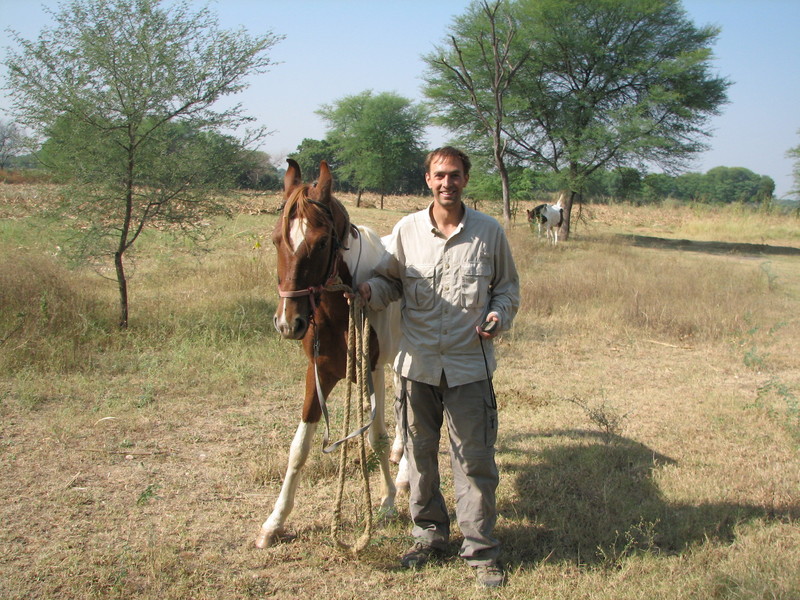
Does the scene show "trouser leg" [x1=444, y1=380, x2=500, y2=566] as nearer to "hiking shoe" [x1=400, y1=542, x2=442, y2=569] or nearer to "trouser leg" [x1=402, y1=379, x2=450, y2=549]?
"trouser leg" [x1=402, y1=379, x2=450, y2=549]

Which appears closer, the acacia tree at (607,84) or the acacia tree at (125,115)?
the acacia tree at (125,115)

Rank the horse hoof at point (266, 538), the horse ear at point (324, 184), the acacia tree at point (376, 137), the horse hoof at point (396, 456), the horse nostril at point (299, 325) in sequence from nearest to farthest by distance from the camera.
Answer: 1. the horse nostril at point (299, 325)
2. the horse ear at point (324, 184)
3. the horse hoof at point (266, 538)
4. the horse hoof at point (396, 456)
5. the acacia tree at point (376, 137)

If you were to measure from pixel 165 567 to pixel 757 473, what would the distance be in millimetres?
3762

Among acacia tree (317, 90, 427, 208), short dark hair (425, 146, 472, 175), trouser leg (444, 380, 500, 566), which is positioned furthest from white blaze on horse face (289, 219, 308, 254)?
acacia tree (317, 90, 427, 208)

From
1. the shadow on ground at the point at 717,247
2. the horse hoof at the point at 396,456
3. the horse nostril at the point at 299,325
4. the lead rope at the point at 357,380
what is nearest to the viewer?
the horse nostril at the point at 299,325

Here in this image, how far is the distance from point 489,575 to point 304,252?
71.5 inches

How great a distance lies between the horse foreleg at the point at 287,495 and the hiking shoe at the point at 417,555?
71 centimetres

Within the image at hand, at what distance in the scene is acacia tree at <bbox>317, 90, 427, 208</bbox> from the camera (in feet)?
112

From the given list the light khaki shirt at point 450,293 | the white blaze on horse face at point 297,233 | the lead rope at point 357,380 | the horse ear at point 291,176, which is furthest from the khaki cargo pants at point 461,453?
the horse ear at point 291,176

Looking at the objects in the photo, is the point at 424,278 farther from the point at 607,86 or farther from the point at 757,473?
the point at 607,86

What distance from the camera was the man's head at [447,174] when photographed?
2912 millimetres

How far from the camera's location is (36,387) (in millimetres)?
5383

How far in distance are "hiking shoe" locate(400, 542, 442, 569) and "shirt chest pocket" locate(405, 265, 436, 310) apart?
127 cm

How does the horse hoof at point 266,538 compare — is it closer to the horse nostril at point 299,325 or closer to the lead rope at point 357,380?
the lead rope at point 357,380
